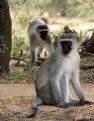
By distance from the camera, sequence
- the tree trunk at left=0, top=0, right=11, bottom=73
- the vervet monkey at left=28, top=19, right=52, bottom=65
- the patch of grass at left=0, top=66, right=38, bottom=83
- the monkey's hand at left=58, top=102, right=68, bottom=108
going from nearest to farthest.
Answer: the monkey's hand at left=58, top=102, right=68, bottom=108, the patch of grass at left=0, top=66, right=38, bottom=83, the tree trunk at left=0, top=0, right=11, bottom=73, the vervet monkey at left=28, top=19, right=52, bottom=65

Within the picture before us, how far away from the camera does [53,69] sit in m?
7.23

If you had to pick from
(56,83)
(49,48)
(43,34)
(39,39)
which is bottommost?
(56,83)

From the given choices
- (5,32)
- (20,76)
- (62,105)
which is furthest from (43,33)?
(62,105)

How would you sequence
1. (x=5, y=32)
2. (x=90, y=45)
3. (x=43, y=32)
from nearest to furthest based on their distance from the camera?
1. (x=5, y=32)
2. (x=90, y=45)
3. (x=43, y=32)

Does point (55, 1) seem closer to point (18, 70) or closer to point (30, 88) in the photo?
point (18, 70)

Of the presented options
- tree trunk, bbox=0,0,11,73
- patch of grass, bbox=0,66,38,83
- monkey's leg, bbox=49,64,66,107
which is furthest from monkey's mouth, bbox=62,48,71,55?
tree trunk, bbox=0,0,11,73

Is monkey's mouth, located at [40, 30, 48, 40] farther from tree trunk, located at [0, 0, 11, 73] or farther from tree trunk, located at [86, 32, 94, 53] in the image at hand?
tree trunk, located at [0, 0, 11, 73]

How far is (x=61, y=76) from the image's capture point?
286 inches

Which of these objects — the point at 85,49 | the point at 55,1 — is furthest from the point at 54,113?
the point at 55,1

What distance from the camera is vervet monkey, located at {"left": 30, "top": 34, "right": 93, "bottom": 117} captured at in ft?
23.6

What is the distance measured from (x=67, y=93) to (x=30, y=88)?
209 centimetres

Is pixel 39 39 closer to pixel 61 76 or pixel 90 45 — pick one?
pixel 90 45

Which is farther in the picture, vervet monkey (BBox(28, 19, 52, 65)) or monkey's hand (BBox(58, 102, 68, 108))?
vervet monkey (BBox(28, 19, 52, 65))

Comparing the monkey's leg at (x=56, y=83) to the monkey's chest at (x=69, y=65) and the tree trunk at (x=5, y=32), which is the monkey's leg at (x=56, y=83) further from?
the tree trunk at (x=5, y=32)
